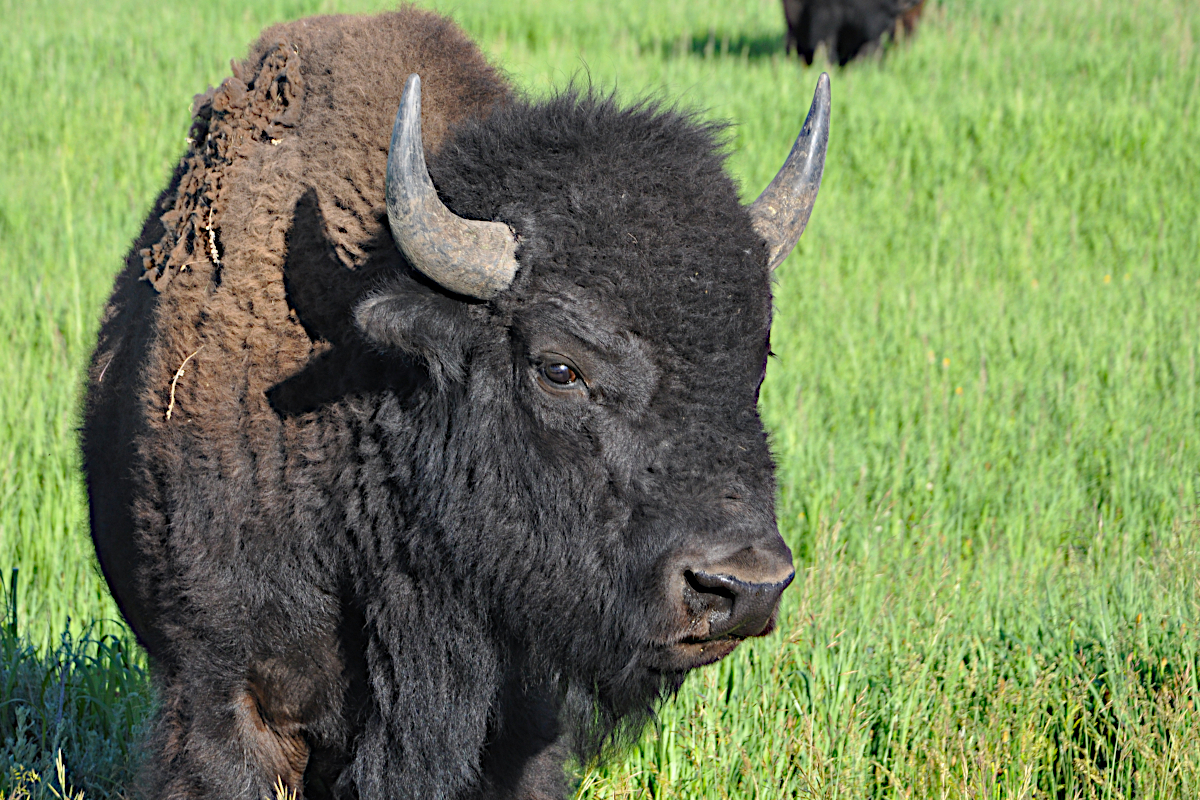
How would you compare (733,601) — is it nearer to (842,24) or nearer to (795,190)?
(795,190)

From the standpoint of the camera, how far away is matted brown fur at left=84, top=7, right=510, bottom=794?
2.77 metres

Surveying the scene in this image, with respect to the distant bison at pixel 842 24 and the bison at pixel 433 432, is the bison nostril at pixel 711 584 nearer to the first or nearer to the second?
the bison at pixel 433 432

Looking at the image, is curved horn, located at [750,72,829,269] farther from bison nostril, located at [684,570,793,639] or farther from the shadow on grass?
the shadow on grass

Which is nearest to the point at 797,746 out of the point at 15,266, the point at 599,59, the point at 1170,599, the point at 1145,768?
the point at 1145,768

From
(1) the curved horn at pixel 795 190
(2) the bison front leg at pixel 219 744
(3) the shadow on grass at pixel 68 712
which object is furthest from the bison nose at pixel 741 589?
(3) the shadow on grass at pixel 68 712

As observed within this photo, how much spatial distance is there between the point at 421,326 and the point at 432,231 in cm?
24

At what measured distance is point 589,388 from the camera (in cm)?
246

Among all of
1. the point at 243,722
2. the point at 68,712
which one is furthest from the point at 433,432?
the point at 68,712

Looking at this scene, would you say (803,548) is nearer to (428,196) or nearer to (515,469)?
(515,469)

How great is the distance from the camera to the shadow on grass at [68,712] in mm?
3539

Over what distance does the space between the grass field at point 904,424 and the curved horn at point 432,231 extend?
84 cm

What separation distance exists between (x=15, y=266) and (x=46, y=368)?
1898 millimetres

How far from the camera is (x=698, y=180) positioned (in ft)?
8.70

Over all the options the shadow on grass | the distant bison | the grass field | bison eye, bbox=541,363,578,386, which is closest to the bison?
bison eye, bbox=541,363,578,386
